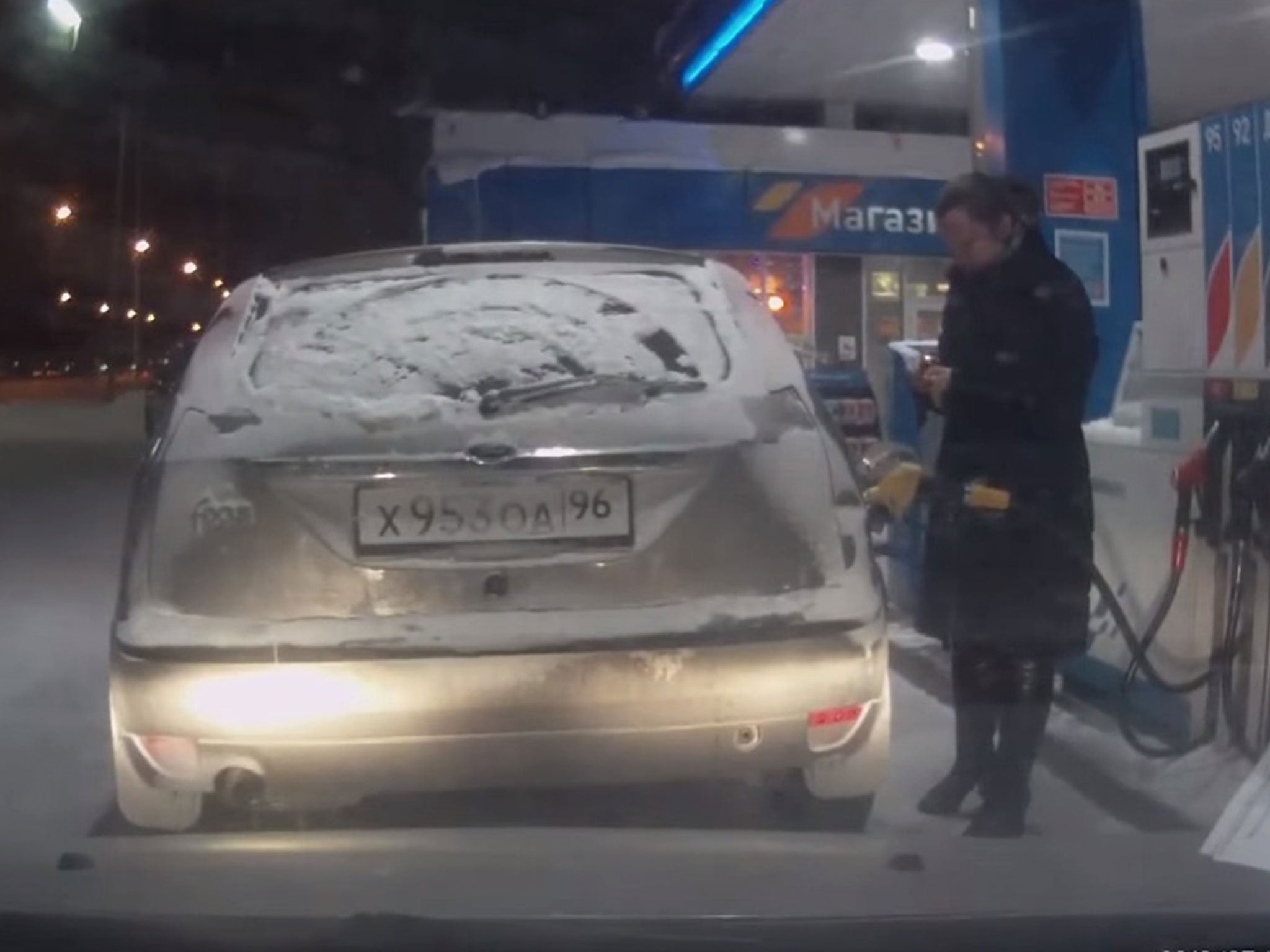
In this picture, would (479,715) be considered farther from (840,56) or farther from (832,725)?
(840,56)

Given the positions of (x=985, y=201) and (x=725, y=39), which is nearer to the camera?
(x=985, y=201)

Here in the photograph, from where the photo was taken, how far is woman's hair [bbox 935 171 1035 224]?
5.12 m

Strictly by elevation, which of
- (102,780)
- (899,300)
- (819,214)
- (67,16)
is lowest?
(102,780)

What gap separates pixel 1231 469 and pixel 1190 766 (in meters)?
0.91

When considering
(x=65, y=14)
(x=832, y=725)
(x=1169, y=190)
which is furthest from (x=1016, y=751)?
(x=65, y=14)

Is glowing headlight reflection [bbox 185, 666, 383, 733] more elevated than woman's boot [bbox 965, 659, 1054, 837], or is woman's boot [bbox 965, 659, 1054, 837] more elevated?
glowing headlight reflection [bbox 185, 666, 383, 733]

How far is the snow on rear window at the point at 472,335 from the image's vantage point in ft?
14.3

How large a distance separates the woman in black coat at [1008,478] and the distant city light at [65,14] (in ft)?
48.7

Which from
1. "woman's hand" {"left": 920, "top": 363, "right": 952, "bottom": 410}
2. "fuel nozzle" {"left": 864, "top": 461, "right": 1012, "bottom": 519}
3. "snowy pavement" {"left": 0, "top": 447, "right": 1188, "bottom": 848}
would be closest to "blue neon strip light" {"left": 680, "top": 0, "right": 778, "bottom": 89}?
"snowy pavement" {"left": 0, "top": 447, "right": 1188, "bottom": 848}

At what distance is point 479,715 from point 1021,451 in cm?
181

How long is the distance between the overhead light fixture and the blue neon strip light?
1311 millimetres

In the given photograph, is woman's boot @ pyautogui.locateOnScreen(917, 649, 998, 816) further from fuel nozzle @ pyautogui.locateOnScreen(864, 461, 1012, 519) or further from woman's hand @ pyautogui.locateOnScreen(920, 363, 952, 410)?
woman's hand @ pyautogui.locateOnScreen(920, 363, 952, 410)

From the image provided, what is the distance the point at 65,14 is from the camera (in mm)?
20297

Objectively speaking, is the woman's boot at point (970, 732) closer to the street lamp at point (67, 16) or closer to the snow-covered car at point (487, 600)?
the snow-covered car at point (487, 600)
